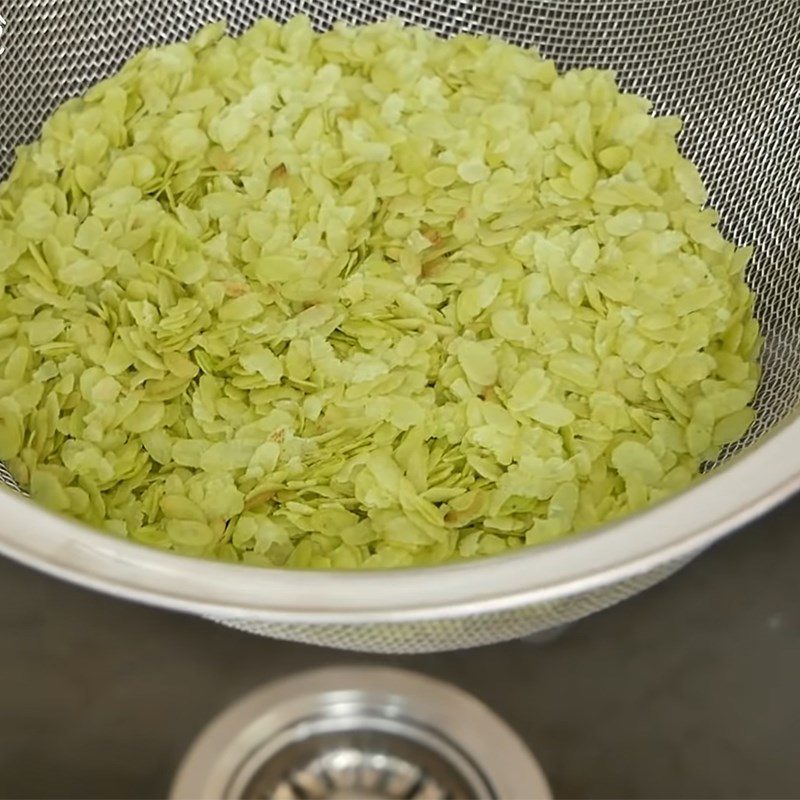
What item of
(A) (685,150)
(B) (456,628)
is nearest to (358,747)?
(B) (456,628)

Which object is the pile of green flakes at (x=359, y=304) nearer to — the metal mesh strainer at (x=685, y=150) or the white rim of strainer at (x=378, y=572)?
the metal mesh strainer at (x=685, y=150)

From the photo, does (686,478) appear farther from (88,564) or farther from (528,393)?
(88,564)

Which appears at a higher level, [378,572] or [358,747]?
[378,572]

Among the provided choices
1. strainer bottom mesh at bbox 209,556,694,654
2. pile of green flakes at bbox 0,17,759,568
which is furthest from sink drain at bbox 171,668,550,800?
pile of green flakes at bbox 0,17,759,568

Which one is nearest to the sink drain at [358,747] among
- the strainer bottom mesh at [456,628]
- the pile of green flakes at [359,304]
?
the strainer bottom mesh at [456,628]

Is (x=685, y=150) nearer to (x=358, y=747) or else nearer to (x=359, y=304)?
(x=359, y=304)

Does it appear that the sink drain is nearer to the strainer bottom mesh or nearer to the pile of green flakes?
the strainer bottom mesh

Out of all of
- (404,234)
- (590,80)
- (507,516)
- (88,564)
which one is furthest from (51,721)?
(590,80)
